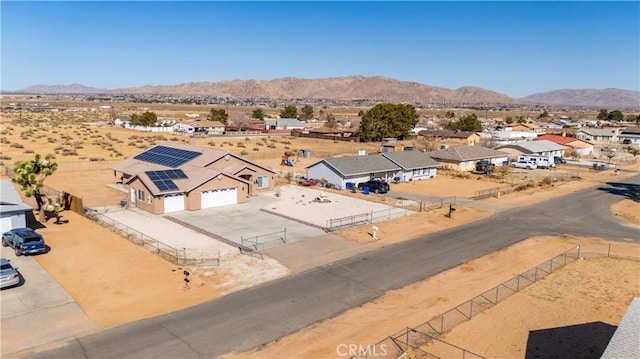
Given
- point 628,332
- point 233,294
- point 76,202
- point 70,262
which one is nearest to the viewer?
point 628,332

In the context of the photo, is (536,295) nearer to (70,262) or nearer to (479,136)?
(70,262)

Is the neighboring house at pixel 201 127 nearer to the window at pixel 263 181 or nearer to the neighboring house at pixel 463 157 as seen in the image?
the neighboring house at pixel 463 157

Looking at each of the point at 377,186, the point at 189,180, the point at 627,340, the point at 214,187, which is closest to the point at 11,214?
the point at 189,180

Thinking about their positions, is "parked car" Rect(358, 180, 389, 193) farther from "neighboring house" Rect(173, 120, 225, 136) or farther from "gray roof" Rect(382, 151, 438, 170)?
"neighboring house" Rect(173, 120, 225, 136)

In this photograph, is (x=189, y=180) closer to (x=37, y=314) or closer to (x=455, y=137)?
(x=37, y=314)

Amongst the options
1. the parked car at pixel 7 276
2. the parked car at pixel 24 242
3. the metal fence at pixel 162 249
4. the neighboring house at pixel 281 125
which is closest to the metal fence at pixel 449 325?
the metal fence at pixel 162 249

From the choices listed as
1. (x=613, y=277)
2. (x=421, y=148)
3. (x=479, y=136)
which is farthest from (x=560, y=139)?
(x=613, y=277)

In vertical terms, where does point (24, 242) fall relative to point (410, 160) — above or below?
below
